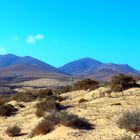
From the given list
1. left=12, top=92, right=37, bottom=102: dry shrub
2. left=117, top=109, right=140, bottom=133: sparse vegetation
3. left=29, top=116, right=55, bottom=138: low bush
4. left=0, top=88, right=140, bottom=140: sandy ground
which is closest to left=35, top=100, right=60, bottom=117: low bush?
left=0, top=88, right=140, bottom=140: sandy ground

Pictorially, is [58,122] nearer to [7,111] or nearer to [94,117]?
[94,117]

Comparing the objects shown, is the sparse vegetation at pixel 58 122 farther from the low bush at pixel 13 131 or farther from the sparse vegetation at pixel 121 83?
the sparse vegetation at pixel 121 83

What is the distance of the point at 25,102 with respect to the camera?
36.3 m

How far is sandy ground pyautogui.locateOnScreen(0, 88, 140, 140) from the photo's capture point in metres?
19.1

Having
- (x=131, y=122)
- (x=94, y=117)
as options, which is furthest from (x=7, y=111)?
(x=131, y=122)

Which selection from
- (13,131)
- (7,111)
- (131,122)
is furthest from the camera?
(7,111)

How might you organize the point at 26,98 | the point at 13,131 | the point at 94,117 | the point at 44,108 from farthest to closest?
the point at 26,98, the point at 44,108, the point at 94,117, the point at 13,131

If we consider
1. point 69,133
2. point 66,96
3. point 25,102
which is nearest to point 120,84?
point 66,96

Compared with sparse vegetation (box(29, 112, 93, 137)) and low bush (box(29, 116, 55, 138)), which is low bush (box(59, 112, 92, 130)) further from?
low bush (box(29, 116, 55, 138))

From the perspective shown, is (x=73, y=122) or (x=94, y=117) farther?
(x=94, y=117)

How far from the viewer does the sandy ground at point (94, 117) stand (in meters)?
19.1

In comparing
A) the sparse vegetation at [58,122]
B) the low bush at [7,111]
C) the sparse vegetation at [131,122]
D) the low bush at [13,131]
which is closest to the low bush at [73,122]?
the sparse vegetation at [58,122]

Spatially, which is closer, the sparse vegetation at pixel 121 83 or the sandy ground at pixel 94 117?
the sandy ground at pixel 94 117

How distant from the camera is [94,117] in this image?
23141mm
